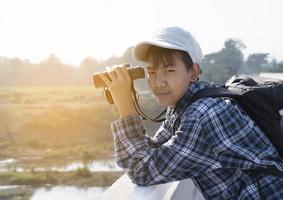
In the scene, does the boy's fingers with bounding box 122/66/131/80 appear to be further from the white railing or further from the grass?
the grass

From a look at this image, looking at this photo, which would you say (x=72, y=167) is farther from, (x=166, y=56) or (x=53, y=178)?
(x=166, y=56)

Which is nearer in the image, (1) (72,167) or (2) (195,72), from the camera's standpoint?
(2) (195,72)

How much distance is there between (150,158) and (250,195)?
213 millimetres

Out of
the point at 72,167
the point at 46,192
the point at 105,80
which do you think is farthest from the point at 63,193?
the point at 105,80

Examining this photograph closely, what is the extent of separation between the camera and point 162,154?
96cm

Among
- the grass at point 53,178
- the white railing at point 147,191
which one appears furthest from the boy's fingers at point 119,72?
the grass at point 53,178

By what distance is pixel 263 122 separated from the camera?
100 centimetres

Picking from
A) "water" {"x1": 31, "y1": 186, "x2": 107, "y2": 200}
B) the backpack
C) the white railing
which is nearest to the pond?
"water" {"x1": 31, "y1": 186, "x2": 107, "y2": 200}

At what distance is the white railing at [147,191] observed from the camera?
3.17 feet

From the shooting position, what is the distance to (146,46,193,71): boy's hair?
3.35ft

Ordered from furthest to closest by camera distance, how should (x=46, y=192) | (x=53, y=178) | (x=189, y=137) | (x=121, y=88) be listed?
(x=53, y=178)
(x=46, y=192)
(x=121, y=88)
(x=189, y=137)

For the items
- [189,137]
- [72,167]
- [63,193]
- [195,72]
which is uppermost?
[195,72]

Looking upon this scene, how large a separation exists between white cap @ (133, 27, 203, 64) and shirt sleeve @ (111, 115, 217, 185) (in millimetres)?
149

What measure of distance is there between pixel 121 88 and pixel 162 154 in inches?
7.0
